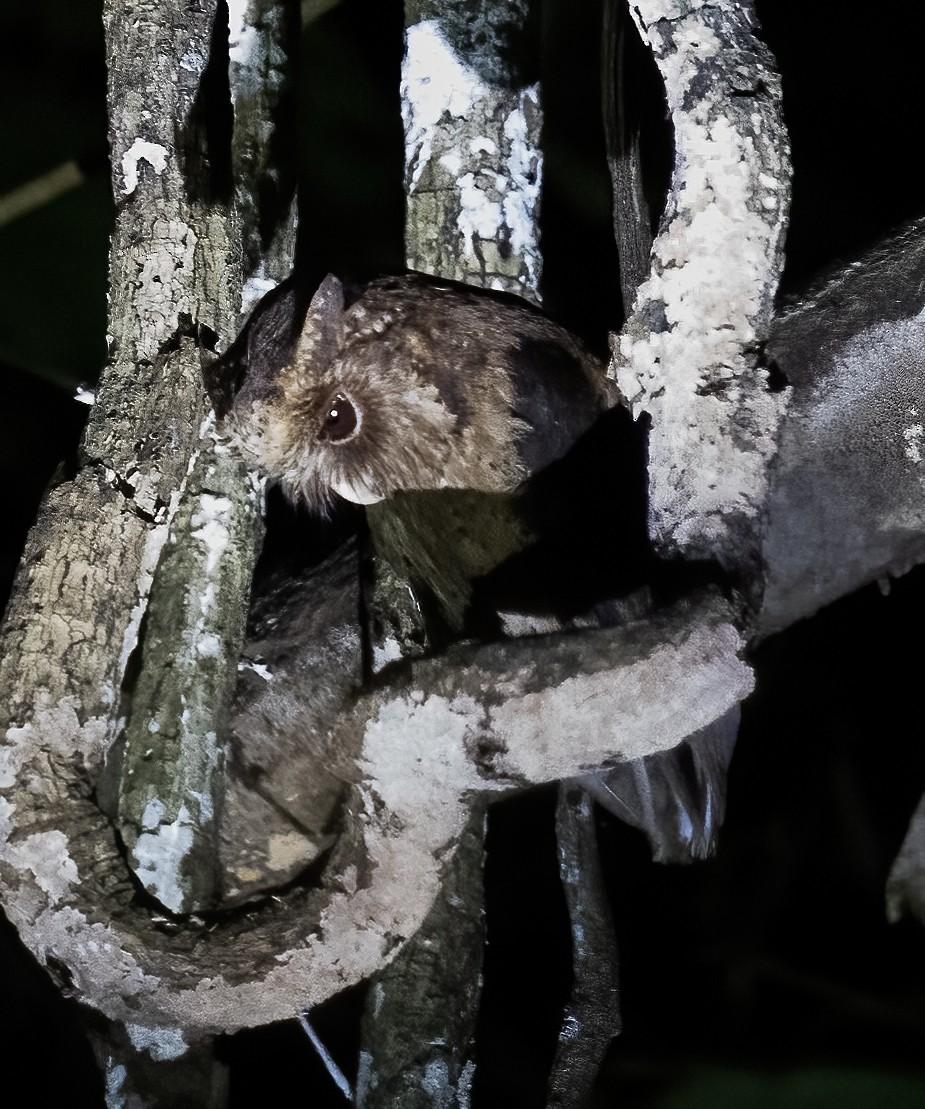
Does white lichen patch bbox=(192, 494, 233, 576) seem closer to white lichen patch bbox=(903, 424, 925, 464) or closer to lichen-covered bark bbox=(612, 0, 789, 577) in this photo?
lichen-covered bark bbox=(612, 0, 789, 577)

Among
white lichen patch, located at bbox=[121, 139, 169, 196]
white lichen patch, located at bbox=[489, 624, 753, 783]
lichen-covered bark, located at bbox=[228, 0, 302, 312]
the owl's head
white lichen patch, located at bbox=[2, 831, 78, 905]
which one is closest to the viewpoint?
white lichen patch, located at bbox=[489, 624, 753, 783]

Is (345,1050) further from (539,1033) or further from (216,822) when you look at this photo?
(216,822)

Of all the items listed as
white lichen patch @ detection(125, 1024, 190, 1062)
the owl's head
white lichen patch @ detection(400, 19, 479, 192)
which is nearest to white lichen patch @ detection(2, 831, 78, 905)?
white lichen patch @ detection(125, 1024, 190, 1062)

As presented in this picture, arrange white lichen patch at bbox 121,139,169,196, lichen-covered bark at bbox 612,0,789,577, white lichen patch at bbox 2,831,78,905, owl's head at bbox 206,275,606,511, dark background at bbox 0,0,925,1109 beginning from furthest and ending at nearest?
dark background at bbox 0,0,925,1109 → white lichen patch at bbox 121,139,169,196 → owl's head at bbox 206,275,606,511 → white lichen patch at bbox 2,831,78,905 → lichen-covered bark at bbox 612,0,789,577

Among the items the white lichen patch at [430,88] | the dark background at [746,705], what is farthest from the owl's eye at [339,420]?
the dark background at [746,705]

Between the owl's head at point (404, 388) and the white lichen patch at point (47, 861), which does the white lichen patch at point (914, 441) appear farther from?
the white lichen patch at point (47, 861)

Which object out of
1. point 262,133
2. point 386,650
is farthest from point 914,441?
point 262,133

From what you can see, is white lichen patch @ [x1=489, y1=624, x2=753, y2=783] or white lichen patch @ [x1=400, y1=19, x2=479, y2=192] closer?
white lichen patch @ [x1=489, y1=624, x2=753, y2=783]

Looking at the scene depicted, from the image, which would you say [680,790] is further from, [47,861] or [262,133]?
[262,133]
